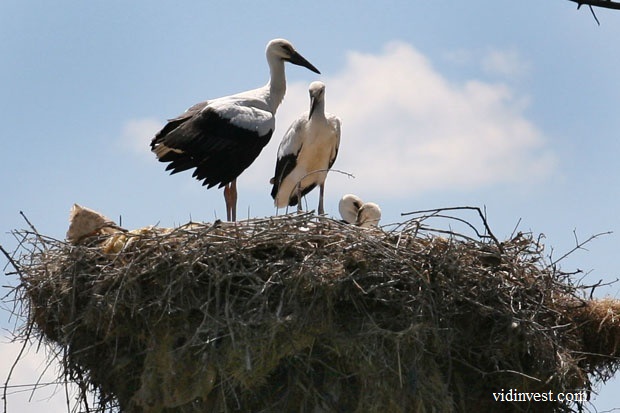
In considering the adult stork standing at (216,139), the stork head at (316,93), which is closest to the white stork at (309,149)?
the stork head at (316,93)

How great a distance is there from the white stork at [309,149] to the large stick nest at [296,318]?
10.7 feet

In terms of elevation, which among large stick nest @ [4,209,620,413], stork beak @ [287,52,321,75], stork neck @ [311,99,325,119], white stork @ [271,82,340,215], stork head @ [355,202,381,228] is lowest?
large stick nest @ [4,209,620,413]

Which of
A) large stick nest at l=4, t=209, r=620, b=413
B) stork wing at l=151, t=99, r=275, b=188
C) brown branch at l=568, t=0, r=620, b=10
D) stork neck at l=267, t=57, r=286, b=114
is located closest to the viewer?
brown branch at l=568, t=0, r=620, b=10

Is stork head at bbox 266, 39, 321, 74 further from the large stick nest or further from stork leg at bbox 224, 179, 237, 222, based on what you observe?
the large stick nest

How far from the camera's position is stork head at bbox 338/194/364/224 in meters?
11.1

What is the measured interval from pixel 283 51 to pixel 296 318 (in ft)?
13.7

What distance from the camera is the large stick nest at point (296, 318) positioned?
275 inches

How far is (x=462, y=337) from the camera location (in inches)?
292

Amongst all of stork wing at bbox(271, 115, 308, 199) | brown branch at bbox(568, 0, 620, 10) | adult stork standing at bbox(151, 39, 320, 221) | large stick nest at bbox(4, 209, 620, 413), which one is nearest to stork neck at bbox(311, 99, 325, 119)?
stork wing at bbox(271, 115, 308, 199)

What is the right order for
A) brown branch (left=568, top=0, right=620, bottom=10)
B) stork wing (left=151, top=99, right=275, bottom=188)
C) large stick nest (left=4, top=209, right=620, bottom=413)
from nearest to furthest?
1. brown branch (left=568, top=0, right=620, bottom=10)
2. large stick nest (left=4, top=209, right=620, bottom=413)
3. stork wing (left=151, top=99, right=275, bottom=188)

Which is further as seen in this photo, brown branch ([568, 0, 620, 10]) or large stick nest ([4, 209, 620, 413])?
large stick nest ([4, 209, 620, 413])

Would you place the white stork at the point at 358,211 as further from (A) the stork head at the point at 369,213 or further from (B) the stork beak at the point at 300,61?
(B) the stork beak at the point at 300,61

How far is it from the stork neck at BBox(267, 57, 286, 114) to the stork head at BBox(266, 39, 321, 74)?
47 millimetres

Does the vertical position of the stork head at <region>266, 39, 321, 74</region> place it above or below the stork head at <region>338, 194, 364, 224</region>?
above
